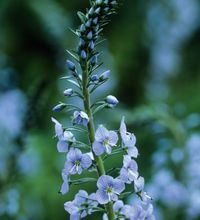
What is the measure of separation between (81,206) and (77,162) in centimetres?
25

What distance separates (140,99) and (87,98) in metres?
5.56

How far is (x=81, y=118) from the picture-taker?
234 centimetres

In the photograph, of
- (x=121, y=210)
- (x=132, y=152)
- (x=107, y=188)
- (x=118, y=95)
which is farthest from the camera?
(x=118, y=95)

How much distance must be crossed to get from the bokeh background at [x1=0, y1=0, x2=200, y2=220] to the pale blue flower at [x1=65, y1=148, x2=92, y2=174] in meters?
1.16

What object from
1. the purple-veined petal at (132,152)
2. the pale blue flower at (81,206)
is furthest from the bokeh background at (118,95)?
the purple-veined petal at (132,152)

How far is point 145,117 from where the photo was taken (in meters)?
4.39

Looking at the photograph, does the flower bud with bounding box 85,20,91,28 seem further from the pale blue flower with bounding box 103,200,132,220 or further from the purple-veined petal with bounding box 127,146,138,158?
the pale blue flower with bounding box 103,200,132,220

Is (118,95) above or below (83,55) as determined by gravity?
above

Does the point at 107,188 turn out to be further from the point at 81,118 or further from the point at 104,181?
the point at 81,118

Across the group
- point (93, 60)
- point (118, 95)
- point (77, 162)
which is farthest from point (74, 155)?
point (118, 95)

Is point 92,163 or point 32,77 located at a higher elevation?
point 32,77

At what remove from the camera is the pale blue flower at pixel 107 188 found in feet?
7.52

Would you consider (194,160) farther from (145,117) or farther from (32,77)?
(32,77)

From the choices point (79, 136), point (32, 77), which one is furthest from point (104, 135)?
point (32, 77)
